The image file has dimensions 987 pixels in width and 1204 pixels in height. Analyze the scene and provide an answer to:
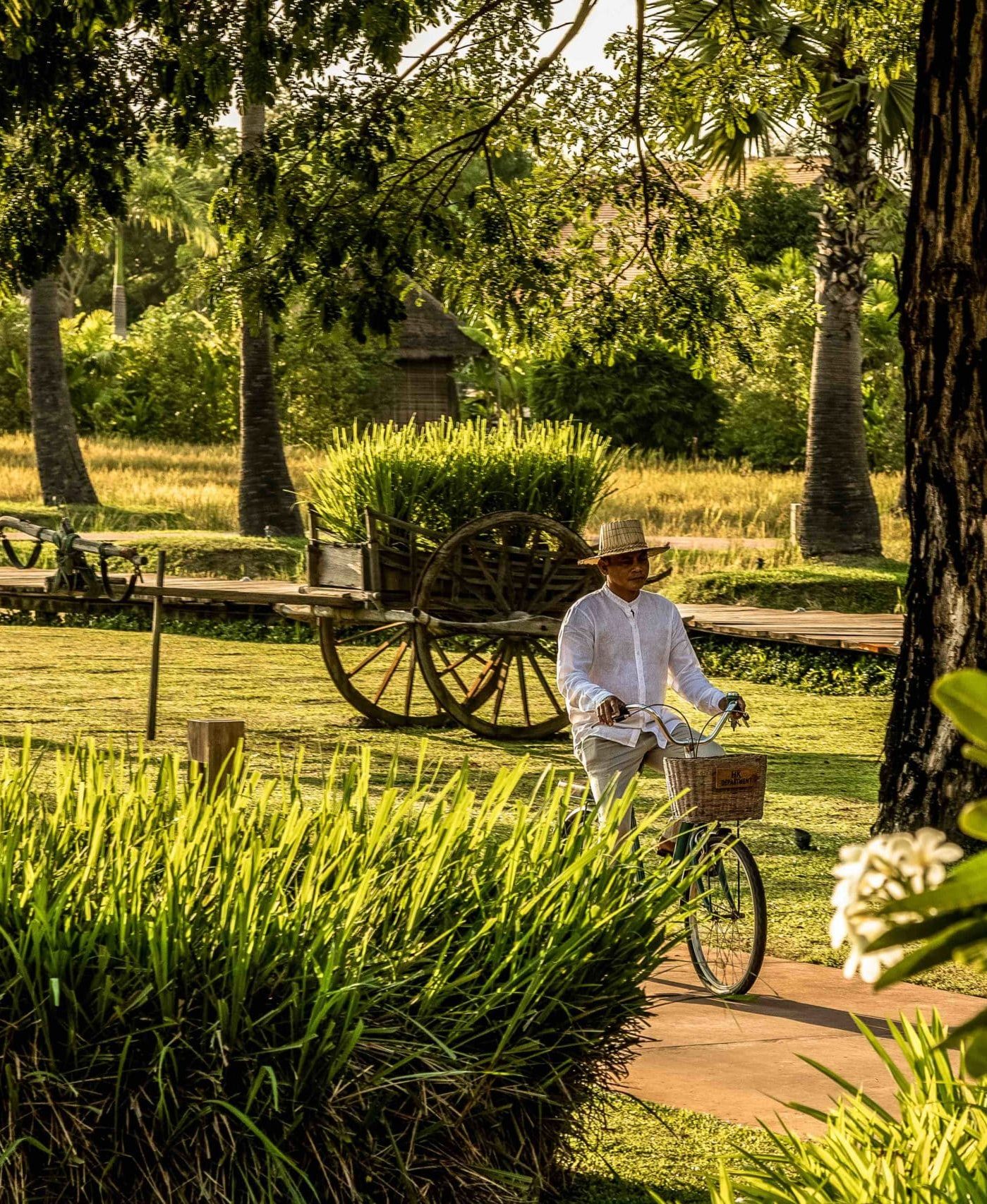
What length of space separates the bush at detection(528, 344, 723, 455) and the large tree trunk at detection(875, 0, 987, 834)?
2734 centimetres

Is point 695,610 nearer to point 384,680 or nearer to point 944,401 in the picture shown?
point 384,680

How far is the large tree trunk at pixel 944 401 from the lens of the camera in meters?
6.77

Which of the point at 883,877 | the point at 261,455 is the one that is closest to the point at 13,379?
the point at 261,455

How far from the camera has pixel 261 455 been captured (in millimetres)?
22828

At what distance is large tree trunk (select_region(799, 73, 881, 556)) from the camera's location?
19953mm

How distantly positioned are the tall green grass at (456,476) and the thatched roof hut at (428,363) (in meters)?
26.0

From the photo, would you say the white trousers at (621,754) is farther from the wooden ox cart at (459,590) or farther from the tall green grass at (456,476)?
the tall green grass at (456,476)

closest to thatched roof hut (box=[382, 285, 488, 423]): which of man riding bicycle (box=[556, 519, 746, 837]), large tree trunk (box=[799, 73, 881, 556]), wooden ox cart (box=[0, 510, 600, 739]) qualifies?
large tree trunk (box=[799, 73, 881, 556])

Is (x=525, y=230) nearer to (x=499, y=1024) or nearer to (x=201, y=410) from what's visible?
(x=499, y=1024)

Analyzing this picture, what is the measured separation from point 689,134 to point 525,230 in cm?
197

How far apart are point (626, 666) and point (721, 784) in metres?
0.85

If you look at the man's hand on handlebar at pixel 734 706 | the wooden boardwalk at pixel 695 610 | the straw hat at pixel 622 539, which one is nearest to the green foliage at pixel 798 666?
the wooden boardwalk at pixel 695 610

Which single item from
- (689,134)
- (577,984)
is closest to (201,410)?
(689,134)

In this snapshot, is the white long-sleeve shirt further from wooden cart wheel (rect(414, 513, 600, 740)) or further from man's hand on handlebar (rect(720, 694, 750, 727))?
wooden cart wheel (rect(414, 513, 600, 740))
